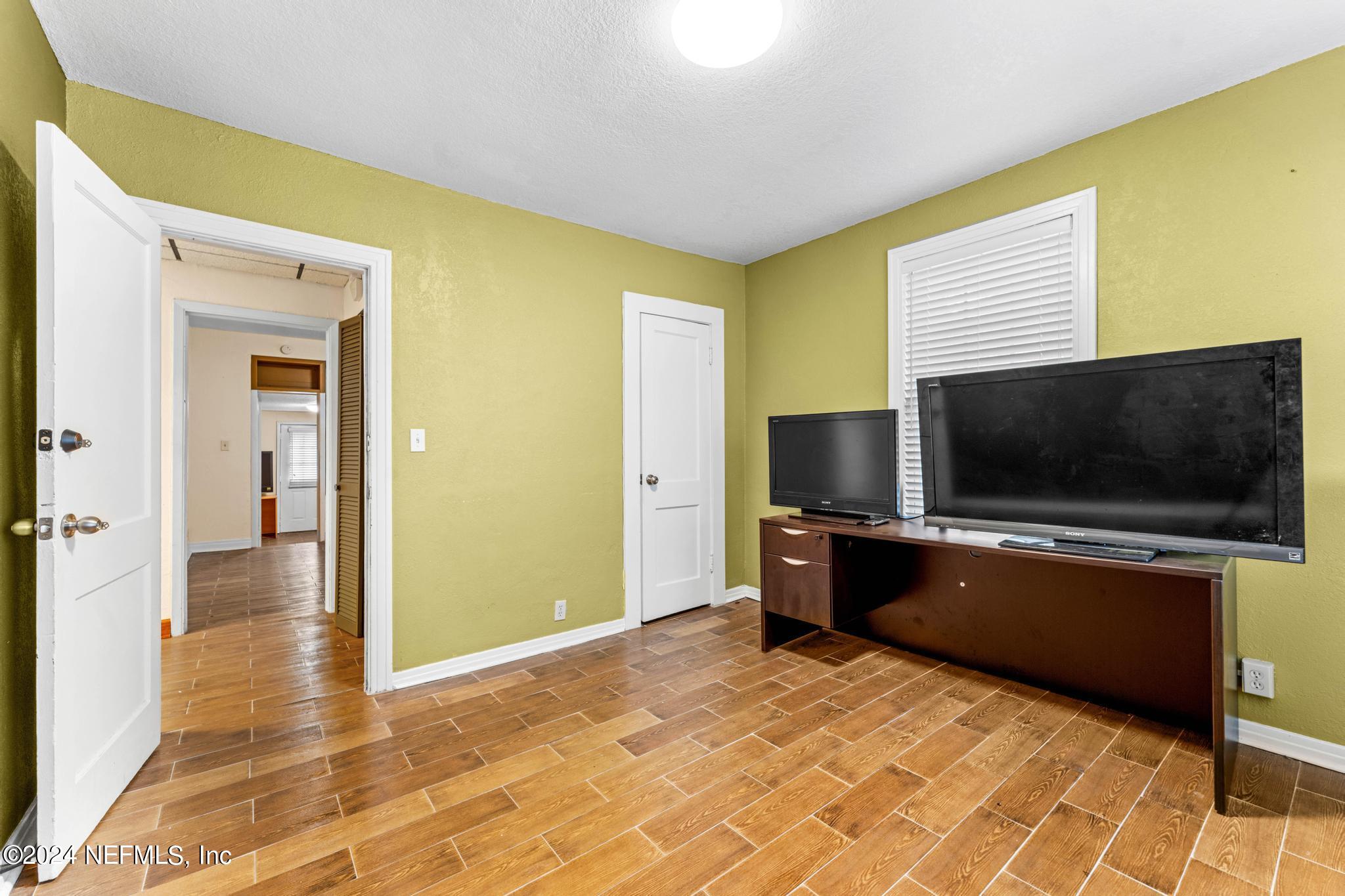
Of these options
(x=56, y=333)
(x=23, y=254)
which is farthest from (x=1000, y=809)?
(x=23, y=254)

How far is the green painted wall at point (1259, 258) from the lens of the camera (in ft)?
6.77

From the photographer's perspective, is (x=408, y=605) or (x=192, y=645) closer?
(x=408, y=605)

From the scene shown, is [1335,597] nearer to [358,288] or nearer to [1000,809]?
[1000,809]

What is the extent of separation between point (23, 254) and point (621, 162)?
2.17 m

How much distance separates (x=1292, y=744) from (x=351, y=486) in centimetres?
472

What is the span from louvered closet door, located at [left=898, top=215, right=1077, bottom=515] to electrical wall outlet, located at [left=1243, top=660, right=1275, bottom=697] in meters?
1.36

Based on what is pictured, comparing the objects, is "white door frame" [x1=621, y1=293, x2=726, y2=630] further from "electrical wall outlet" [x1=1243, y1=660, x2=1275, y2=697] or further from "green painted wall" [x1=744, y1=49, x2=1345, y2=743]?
"electrical wall outlet" [x1=1243, y1=660, x2=1275, y2=697]

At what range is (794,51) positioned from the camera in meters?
2.01

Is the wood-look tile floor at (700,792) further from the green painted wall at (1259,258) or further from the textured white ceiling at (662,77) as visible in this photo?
the textured white ceiling at (662,77)

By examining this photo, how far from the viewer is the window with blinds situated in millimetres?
2668

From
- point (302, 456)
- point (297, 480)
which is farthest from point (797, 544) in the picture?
point (302, 456)

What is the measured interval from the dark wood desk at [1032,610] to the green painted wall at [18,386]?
288 centimetres

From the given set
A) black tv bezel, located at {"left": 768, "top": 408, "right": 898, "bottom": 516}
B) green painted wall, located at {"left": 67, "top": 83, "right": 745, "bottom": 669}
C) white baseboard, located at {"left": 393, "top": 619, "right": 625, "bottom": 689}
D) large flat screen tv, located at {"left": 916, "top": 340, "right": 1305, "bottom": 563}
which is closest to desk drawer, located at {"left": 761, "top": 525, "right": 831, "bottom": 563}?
black tv bezel, located at {"left": 768, "top": 408, "right": 898, "bottom": 516}

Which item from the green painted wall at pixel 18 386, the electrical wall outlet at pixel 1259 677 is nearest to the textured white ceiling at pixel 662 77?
the green painted wall at pixel 18 386
